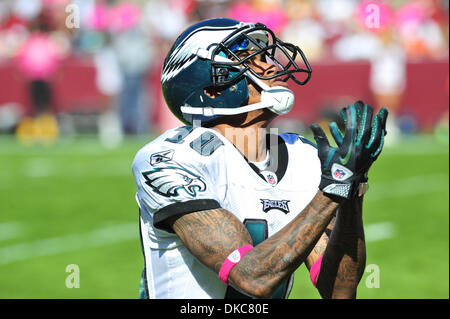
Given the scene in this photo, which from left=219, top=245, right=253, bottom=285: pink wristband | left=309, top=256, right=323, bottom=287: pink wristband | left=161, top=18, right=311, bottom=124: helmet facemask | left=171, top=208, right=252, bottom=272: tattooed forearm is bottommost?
left=309, top=256, right=323, bottom=287: pink wristband

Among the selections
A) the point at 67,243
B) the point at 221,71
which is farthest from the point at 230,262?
the point at 67,243

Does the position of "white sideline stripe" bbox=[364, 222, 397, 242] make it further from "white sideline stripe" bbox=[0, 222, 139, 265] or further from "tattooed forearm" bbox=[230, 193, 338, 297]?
"tattooed forearm" bbox=[230, 193, 338, 297]

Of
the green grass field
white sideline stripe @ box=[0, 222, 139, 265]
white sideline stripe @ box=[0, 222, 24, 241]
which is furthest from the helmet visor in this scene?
white sideline stripe @ box=[0, 222, 24, 241]

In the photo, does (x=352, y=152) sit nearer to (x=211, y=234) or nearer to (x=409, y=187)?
(x=211, y=234)

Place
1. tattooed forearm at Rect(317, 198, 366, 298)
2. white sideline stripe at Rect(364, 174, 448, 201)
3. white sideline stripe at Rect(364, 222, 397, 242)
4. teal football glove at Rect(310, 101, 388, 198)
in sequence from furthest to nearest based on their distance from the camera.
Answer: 1. white sideline stripe at Rect(364, 174, 448, 201)
2. white sideline stripe at Rect(364, 222, 397, 242)
3. tattooed forearm at Rect(317, 198, 366, 298)
4. teal football glove at Rect(310, 101, 388, 198)

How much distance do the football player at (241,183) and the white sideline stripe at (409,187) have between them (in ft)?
20.8

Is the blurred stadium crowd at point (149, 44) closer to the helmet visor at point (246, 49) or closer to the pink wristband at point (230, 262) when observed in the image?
the helmet visor at point (246, 49)

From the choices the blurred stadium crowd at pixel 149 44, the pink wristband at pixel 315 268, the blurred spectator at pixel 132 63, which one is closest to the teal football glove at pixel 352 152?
the pink wristband at pixel 315 268

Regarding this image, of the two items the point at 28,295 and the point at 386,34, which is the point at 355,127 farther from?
the point at 386,34

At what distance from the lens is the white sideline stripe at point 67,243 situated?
7114 millimetres

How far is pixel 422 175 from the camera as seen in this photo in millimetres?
10719

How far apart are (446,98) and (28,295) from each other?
33.0ft

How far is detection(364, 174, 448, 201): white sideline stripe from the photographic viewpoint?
9586mm

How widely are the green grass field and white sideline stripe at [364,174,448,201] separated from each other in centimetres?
1
